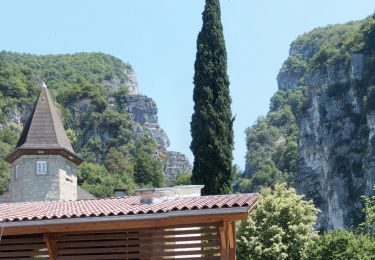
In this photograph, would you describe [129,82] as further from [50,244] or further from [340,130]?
[50,244]

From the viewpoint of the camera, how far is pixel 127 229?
11.4 meters

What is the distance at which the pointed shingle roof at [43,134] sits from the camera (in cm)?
3433

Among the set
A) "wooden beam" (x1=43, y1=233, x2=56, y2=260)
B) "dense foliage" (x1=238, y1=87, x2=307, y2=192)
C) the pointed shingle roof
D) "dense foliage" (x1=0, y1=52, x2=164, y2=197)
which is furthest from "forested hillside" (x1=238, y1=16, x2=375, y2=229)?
"wooden beam" (x1=43, y1=233, x2=56, y2=260)

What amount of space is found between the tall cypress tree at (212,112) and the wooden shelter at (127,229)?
15.4 metres

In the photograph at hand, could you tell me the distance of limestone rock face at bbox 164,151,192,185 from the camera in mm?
120375

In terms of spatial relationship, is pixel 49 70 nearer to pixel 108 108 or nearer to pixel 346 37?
pixel 108 108

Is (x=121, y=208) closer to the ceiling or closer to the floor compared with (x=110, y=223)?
closer to the ceiling

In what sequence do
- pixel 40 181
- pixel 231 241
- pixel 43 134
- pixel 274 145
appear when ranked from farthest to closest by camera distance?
pixel 274 145 → pixel 43 134 → pixel 40 181 → pixel 231 241

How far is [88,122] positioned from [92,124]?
101cm

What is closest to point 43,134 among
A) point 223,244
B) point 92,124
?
point 223,244

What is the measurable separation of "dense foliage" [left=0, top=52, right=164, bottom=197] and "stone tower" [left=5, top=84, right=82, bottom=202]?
165 feet

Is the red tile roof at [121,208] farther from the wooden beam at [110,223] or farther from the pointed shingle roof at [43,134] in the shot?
the pointed shingle roof at [43,134]

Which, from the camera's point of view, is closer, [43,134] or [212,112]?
[212,112]

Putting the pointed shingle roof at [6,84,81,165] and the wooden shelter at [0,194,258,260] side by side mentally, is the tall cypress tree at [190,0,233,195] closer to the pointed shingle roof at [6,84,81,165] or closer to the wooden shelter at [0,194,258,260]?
the pointed shingle roof at [6,84,81,165]
